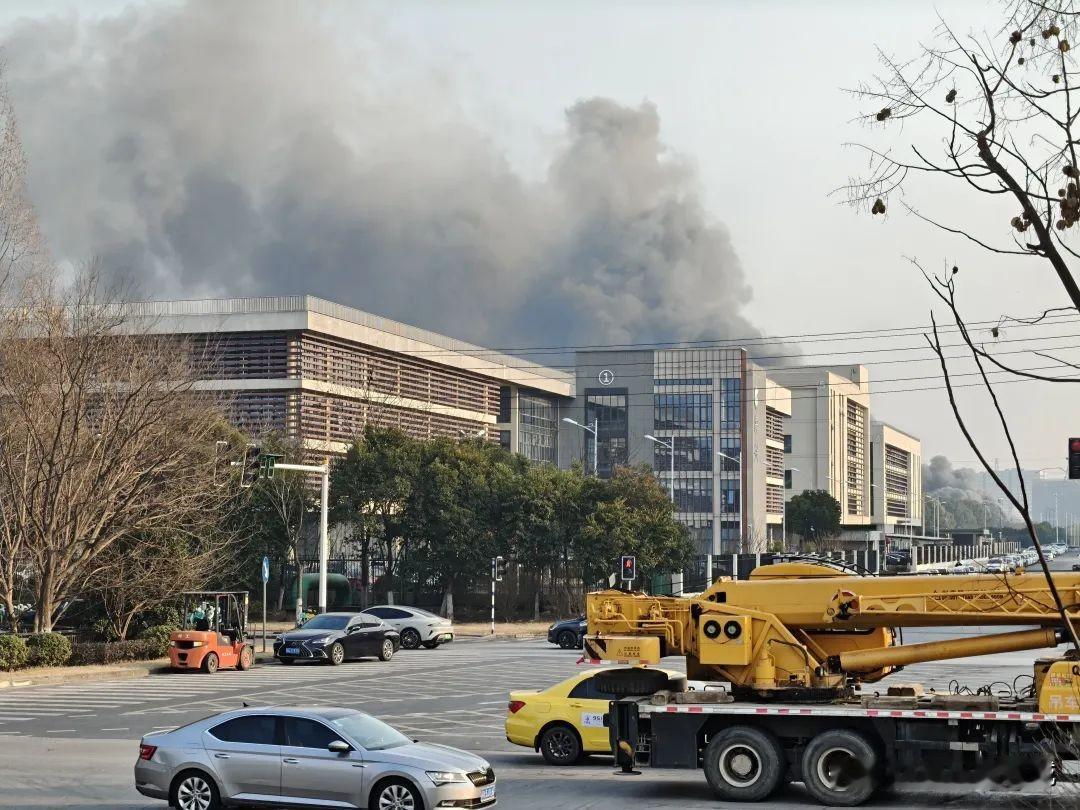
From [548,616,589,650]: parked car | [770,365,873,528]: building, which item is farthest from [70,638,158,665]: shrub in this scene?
[770,365,873,528]: building

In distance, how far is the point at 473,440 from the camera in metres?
69.9

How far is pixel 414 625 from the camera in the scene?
4703 centimetres

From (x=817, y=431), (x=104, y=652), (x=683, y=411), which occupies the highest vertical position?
(x=817, y=431)

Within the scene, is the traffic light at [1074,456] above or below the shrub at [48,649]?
above

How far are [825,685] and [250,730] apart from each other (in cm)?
688

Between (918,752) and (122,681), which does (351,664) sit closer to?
(122,681)

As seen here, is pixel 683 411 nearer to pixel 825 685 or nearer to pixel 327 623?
pixel 327 623

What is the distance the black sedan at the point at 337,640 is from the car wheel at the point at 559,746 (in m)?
21.1

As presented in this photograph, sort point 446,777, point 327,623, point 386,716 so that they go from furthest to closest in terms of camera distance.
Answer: point 327,623, point 386,716, point 446,777

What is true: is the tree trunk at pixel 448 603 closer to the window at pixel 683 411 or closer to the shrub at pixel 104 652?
the shrub at pixel 104 652

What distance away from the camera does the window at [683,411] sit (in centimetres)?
11188

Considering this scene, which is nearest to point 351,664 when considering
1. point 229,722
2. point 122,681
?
point 122,681

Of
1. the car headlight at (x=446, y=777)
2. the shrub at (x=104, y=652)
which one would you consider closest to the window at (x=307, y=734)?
the car headlight at (x=446, y=777)

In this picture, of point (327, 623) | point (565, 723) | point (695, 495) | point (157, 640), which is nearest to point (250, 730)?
point (565, 723)
